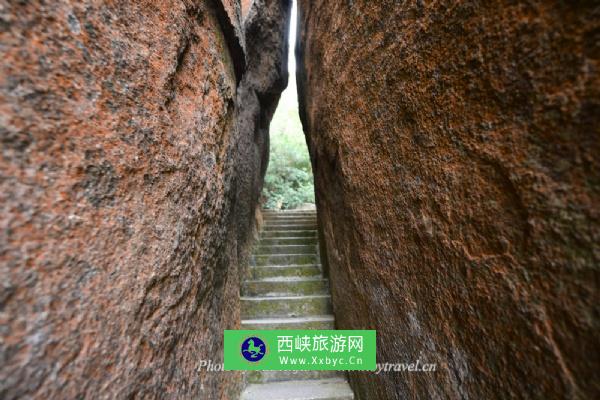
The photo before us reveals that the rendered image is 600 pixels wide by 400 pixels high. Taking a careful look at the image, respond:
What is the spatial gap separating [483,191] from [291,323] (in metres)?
2.08

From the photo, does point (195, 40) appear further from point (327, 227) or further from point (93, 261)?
point (327, 227)

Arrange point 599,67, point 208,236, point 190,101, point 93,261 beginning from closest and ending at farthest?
point 599,67 < point 93,261 < point 190,101 < point 208,236

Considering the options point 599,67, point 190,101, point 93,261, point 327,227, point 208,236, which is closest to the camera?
point 599,67

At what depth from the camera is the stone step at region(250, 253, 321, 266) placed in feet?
10.3

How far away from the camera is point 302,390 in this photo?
73.7 inches

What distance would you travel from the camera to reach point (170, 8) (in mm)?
952

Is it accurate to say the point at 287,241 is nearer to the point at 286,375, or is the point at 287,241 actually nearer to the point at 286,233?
the point at 286,233

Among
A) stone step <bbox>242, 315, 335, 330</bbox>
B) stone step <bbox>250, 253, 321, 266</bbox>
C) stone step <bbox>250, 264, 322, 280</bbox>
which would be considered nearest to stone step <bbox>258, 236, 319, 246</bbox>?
stone step <bbox>250, 253, 321, 266</bbox>

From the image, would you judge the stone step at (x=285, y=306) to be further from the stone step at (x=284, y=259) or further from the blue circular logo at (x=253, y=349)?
the stone step at (x=284, y=259)

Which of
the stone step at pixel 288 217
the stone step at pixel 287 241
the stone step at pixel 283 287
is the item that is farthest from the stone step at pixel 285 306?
the stone step at pixel 288 217

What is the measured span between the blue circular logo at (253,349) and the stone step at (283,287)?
79 centimetres

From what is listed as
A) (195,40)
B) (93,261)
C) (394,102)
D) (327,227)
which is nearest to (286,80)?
(327,227)

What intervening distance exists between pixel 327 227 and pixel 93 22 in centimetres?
201

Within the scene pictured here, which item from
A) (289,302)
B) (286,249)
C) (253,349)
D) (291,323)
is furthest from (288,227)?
(253,349)
